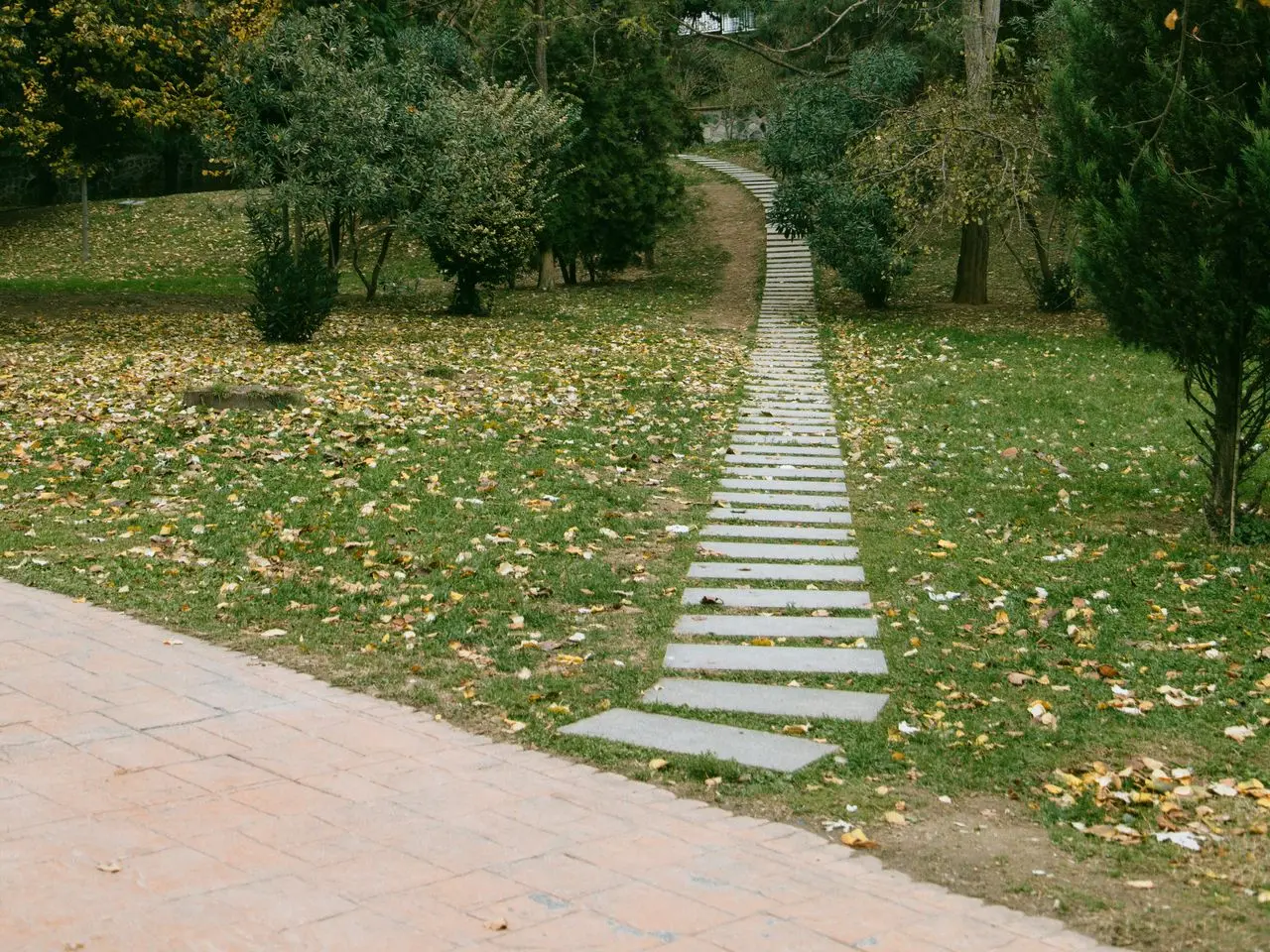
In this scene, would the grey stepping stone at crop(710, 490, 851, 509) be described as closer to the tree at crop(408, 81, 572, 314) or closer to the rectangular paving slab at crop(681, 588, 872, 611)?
the rectangular paving slab at crop(681, 588, 872, 611)

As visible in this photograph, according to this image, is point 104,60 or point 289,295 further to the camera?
point 104,60

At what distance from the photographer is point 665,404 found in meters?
14.0

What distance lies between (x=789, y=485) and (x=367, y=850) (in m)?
6.71

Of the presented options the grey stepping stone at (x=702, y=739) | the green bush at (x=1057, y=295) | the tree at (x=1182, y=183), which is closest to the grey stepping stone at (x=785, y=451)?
the tree at (x=1182, y=183)

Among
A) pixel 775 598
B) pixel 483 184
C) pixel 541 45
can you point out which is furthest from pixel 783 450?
pixel 541 45

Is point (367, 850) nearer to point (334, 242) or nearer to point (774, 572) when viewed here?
point (774, 572)

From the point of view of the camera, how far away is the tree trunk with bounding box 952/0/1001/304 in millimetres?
20359

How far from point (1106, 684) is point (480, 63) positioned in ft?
74.5

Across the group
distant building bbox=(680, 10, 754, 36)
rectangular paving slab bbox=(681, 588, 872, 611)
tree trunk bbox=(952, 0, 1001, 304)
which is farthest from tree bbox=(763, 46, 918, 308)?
distant building bbox=(680, 10, 754, 36)

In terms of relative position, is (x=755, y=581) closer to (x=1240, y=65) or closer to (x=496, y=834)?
(x=496, y=834)

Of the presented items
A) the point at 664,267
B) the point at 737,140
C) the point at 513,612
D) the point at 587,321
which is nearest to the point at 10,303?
the point at 587,321

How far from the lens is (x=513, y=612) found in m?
7.04

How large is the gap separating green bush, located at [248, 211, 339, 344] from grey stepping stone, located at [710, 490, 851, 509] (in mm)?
8941

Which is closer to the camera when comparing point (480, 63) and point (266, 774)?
point (266, 774)
